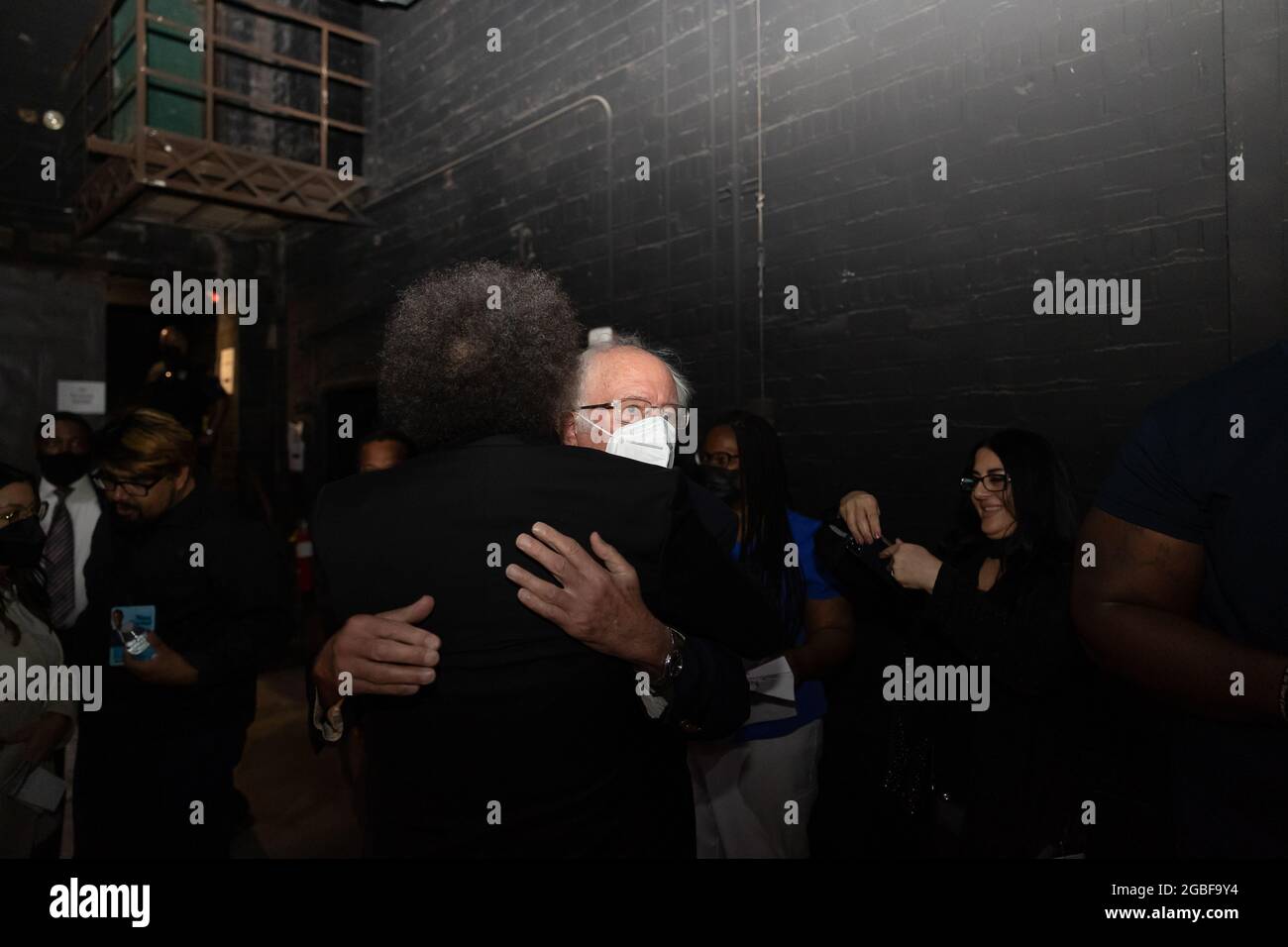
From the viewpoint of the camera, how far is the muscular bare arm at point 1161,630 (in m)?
1.19

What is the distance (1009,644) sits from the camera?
6.37 ft

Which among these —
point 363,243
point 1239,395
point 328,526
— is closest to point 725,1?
point 1239,395

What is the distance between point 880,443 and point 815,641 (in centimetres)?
111

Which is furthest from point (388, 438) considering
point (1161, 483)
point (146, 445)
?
point (1161, 483)

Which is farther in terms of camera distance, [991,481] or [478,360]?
[991,481]

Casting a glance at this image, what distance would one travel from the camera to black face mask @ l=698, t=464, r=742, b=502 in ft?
8.29

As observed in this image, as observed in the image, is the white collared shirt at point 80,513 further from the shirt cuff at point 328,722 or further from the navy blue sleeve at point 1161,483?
the navy blue sleeve at point 1161,483

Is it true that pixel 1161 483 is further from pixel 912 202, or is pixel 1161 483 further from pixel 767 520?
pixel 912 202

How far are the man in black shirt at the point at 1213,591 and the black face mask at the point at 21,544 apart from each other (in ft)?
8.18

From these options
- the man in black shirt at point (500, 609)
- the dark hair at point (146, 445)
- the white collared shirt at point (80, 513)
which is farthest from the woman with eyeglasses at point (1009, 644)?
the white collared shirt at point (80, 513)

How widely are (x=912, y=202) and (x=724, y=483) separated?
4.91ft

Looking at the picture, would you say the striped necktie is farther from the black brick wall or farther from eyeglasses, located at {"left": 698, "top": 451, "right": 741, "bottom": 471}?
eyeglasses, located at {"left": 698, "top": 451, "right": 741, "bottom": 471}

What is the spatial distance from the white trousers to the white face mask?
95cm
